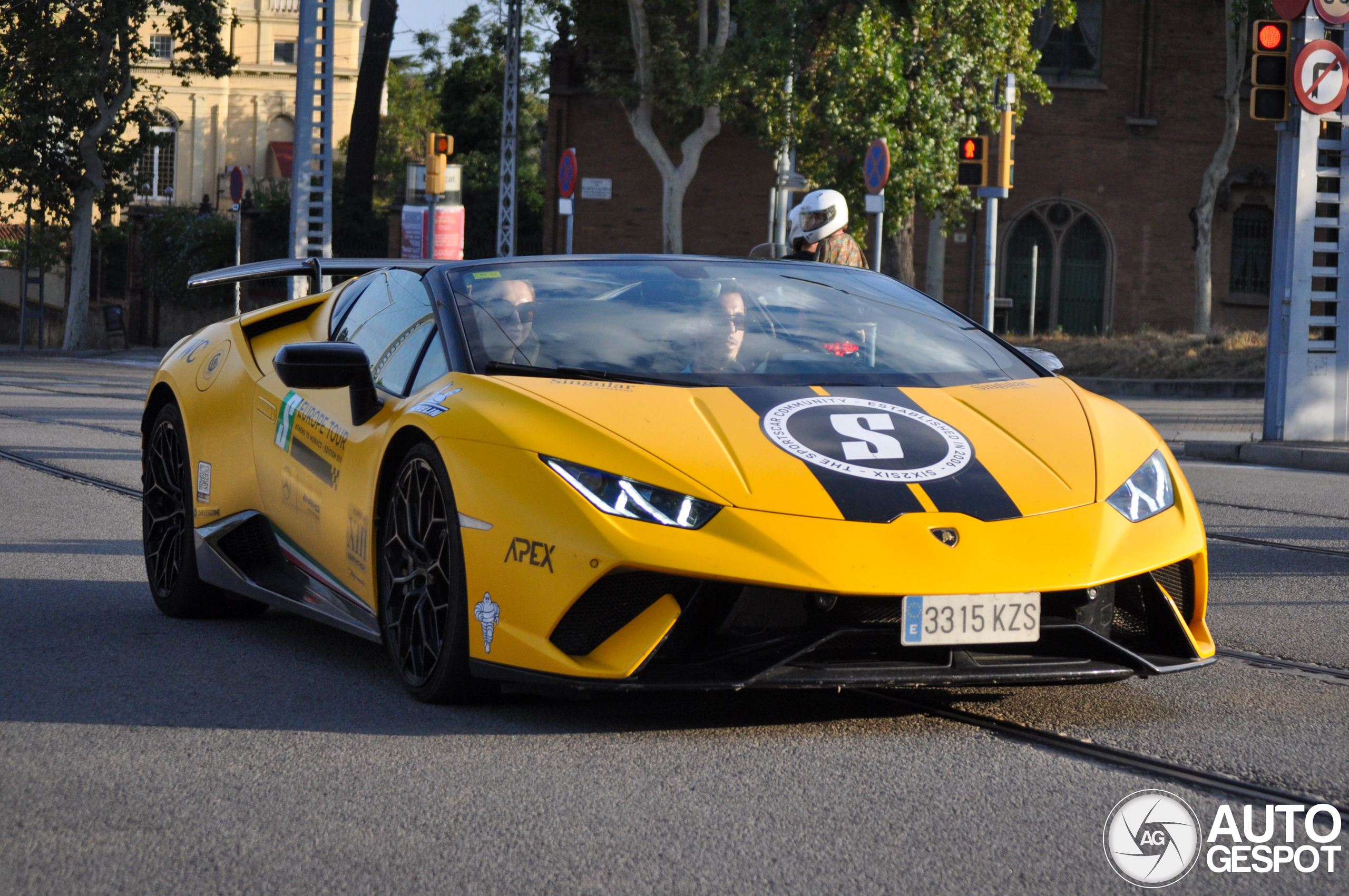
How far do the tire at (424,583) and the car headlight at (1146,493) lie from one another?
5.54 ft

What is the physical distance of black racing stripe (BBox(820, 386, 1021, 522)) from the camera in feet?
14.2

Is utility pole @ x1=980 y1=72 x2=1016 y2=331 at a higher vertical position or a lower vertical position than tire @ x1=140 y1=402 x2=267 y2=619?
higher

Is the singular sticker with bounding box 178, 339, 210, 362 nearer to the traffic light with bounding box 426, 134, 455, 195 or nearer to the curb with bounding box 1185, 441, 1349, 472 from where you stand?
the curb with bounding box 1185, 441, 1349, 472

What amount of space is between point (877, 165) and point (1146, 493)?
13.8 m

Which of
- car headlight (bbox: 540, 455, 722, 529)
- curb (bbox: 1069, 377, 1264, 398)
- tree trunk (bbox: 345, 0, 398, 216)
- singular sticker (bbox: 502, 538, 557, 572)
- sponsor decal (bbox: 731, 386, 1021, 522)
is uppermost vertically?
tree trunk (bbox: 345, 0, 398, 216)

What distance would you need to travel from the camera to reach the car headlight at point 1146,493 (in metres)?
4.52

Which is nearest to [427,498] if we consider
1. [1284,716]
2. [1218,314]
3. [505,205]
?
[1284,716]

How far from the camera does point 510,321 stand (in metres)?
5.22

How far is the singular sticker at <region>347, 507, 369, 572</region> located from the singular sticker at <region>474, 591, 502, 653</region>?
718 mm

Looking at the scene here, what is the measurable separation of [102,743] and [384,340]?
5.52 ft

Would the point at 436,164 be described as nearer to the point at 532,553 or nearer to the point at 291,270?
the point at 291,270

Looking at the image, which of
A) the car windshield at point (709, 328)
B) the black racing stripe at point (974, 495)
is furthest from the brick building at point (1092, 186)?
the black racing stripe at point (974, 495)

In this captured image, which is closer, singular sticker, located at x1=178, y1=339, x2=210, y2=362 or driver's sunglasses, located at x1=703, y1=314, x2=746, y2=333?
driver's sunglasses, located at x1=703, y1=314, x2=746, y2=333

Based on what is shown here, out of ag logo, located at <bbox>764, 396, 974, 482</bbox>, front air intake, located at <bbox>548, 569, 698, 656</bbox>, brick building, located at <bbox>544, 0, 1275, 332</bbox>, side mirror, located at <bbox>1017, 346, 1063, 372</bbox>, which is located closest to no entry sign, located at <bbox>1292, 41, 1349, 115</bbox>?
side mirror, located at <bbox>1017, 346, 1063, 372</bbox>
